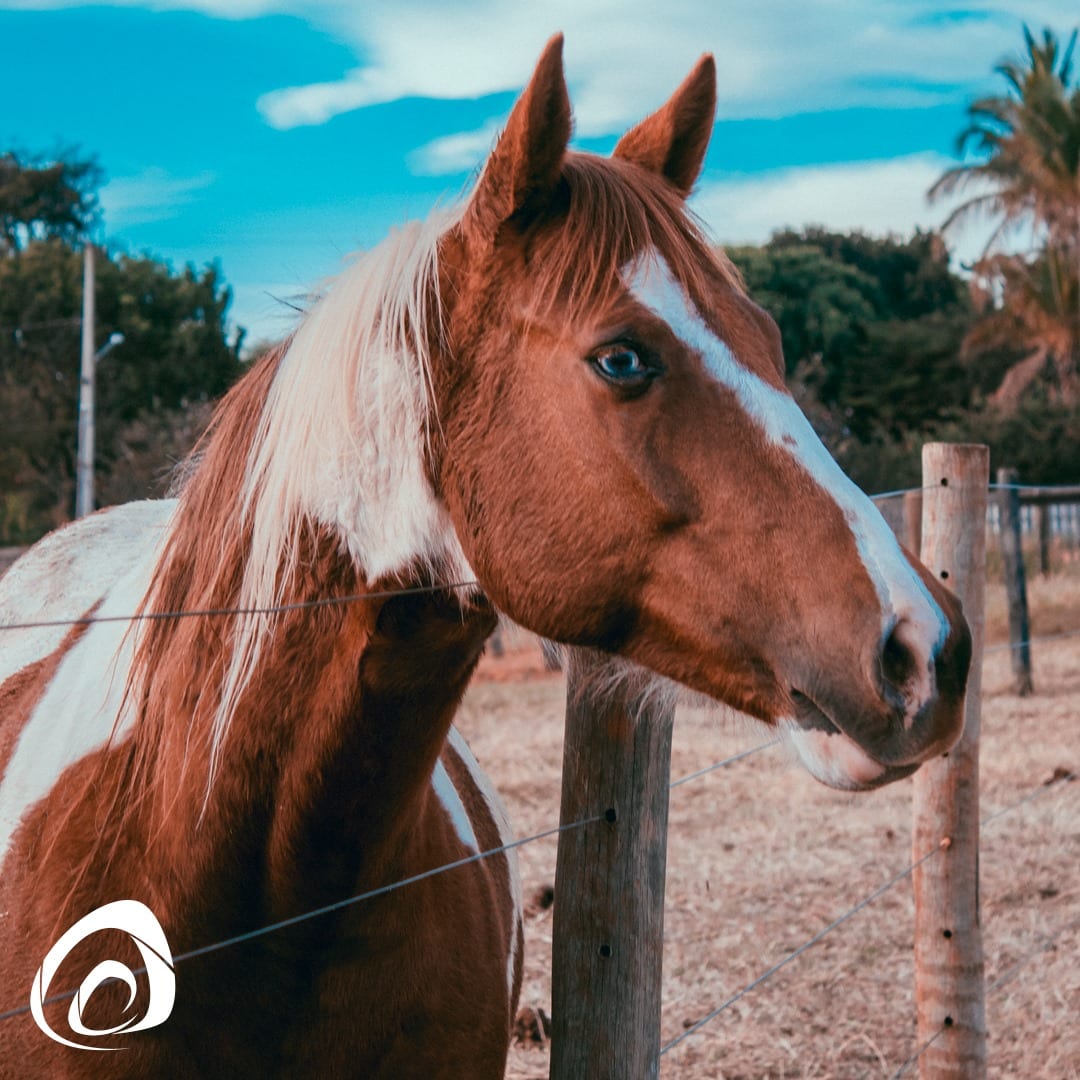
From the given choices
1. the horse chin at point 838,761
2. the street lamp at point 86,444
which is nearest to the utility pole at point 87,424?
the street lamp at point 86,444

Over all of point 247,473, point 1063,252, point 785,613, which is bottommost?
point 785,613

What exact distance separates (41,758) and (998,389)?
3068 cm

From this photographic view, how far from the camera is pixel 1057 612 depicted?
40.3 ft

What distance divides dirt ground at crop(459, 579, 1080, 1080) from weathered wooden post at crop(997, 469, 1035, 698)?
1.28 metres

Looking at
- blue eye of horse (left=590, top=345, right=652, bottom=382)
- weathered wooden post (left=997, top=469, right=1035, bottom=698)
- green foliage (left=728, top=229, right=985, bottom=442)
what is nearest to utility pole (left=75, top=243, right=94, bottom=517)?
weathered wooden post (left=997, top=469, right=1035, bottom=698)

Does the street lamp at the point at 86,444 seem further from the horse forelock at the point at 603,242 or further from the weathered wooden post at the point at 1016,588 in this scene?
the horse forelock at the point at 603,242

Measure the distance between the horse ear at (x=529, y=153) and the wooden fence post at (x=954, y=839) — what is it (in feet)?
5.54

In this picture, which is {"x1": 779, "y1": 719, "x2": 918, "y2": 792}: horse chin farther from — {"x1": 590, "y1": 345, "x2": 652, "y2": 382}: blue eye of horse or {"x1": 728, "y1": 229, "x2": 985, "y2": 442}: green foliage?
{"x1": 728, "y1": 229, "x2": 985, "y2": 442}: green foliage

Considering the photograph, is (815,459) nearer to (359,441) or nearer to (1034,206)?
(359,441)

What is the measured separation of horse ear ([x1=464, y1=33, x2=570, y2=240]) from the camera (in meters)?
1.58

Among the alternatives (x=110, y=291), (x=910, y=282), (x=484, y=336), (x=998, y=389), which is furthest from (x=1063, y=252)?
(x=484, y=336)

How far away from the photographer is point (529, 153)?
162 centimetres

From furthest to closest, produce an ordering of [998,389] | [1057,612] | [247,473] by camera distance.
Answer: [998,389]
[1057,612]
[247,473]

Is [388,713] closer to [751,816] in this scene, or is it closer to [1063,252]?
[751,816]
